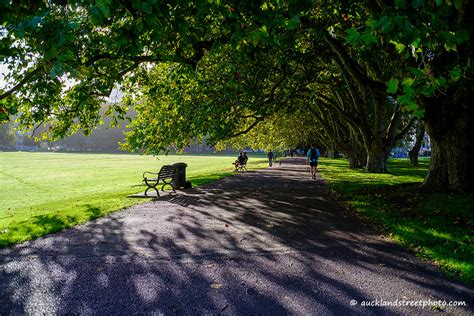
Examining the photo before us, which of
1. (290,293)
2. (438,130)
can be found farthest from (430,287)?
(438,130)

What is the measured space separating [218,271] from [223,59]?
10.8 m

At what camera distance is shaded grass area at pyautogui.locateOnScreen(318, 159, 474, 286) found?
5676 millimetres

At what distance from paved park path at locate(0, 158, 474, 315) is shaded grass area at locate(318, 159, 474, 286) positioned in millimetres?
365

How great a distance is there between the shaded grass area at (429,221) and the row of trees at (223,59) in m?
1.63

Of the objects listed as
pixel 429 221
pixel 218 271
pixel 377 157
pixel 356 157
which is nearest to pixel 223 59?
pixel 429 221

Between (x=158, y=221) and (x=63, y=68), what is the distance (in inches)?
232

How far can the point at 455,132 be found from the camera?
11.2m

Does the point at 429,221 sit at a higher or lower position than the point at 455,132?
lower

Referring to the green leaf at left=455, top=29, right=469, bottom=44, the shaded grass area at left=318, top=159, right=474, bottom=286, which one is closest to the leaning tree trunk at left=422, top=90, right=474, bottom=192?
the shaded grass area at left=318, top=159, right=474, bottom=286

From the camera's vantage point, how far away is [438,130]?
11422mm

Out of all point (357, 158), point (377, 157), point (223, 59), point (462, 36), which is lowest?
point (357, 158)

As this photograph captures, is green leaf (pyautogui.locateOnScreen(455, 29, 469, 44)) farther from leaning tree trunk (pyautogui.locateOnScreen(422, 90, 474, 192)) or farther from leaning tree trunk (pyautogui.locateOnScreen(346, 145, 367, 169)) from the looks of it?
leaning tree trunk (pyautogui.locateOnScreen(346, 145, 367, 169))

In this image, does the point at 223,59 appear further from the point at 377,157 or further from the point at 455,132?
the point at 377,157

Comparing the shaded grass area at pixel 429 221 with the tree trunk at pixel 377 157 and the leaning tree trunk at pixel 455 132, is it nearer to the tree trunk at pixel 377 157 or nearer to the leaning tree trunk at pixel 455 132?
the leaning tree trunk at pixel 455 132
